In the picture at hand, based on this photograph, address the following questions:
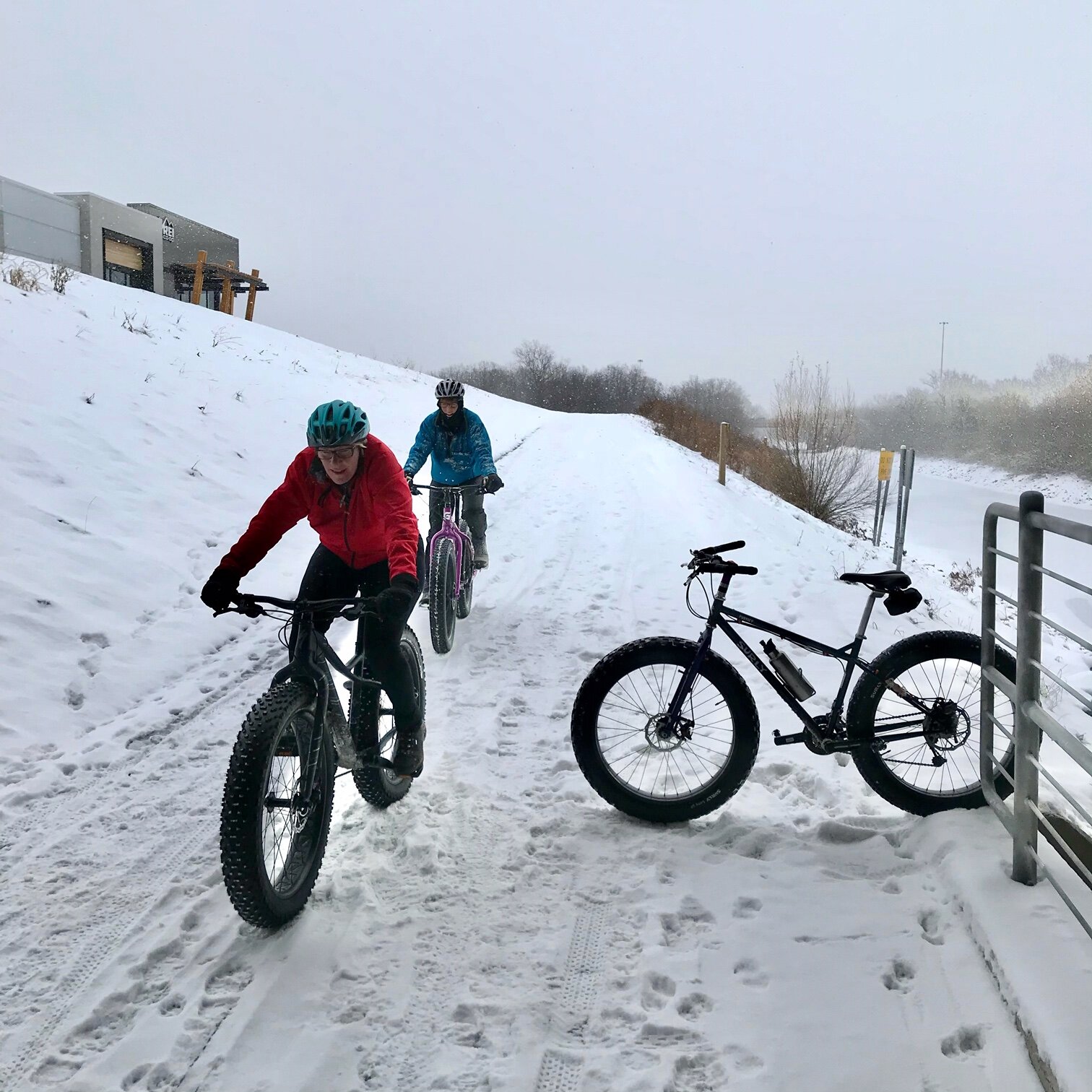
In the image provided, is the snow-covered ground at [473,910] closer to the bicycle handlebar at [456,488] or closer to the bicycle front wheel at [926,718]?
the bicycle front wheel at [926,718]

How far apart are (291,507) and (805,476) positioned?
22031 millimetres

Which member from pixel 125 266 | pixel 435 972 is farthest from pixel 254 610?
pixel 125 266

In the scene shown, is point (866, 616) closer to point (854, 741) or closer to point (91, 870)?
point (854, 741)

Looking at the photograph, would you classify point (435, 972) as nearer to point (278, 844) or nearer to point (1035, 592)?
point (278, 844)

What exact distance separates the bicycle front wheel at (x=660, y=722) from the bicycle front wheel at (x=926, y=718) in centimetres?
56

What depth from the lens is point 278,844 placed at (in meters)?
3.13

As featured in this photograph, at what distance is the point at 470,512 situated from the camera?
24.1ft

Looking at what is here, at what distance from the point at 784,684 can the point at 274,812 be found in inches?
92.2

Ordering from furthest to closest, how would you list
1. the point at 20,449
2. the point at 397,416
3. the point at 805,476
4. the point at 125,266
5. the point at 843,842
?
the point at 125,266 < the point at 805,476 < the point at 397,416 < the point at 20,449 < the point at 843,842

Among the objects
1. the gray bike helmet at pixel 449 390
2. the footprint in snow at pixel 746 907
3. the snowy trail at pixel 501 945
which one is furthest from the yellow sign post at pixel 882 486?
the footprint in snow at pixel 746 907

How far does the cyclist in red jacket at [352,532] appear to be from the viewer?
11.2 ft

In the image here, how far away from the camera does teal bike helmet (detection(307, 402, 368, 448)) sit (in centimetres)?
346

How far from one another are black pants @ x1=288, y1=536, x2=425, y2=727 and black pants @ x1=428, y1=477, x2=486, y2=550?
105 inches

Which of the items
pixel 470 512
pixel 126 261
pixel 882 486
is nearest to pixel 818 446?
pixel 882 486
